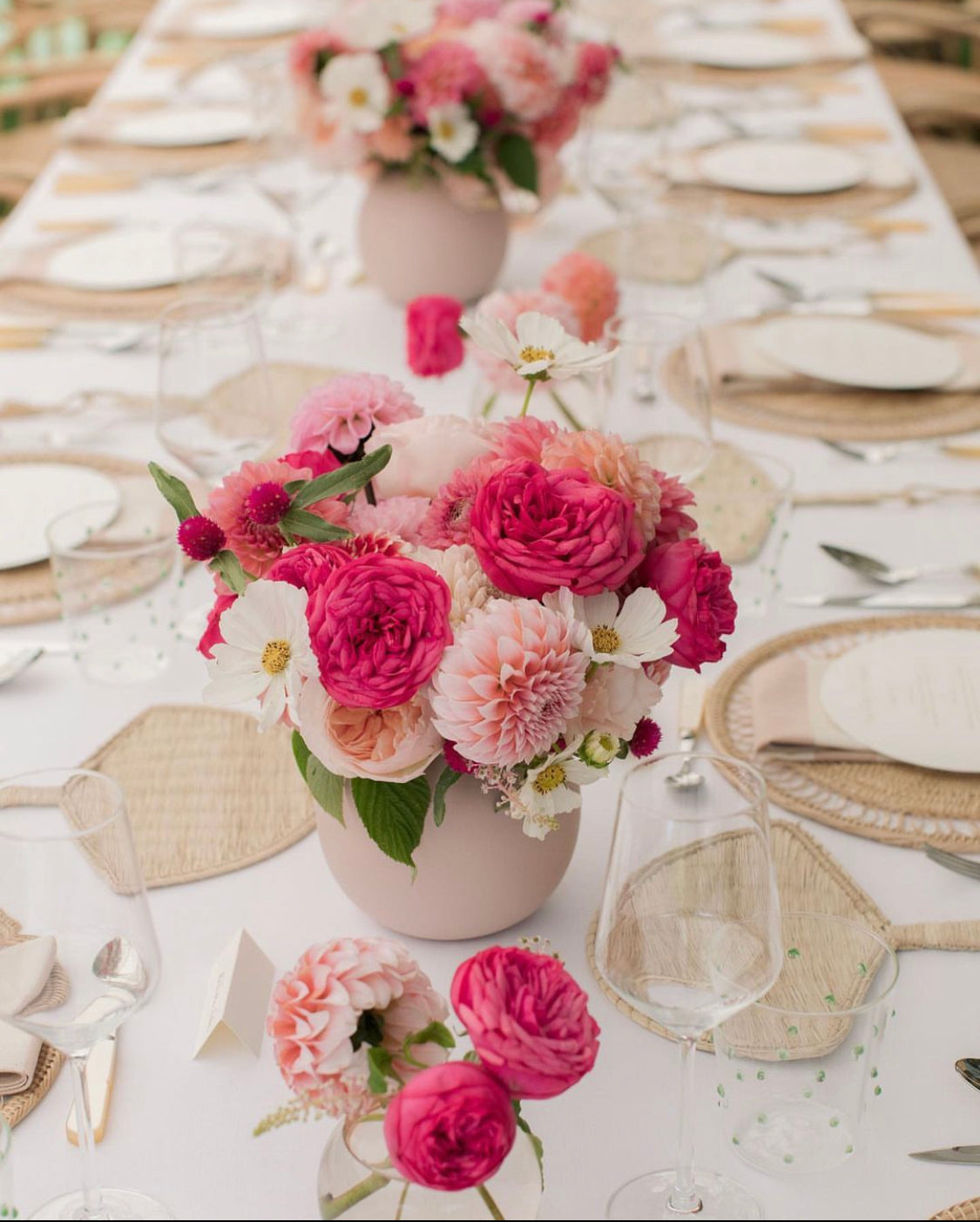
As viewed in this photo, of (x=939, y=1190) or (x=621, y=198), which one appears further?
(x=621, y=198)

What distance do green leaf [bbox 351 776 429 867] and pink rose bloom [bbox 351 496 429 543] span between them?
149mm

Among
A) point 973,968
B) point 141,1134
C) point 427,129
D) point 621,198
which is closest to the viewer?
point 141,1134

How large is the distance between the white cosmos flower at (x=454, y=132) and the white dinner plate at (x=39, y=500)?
1.92ft

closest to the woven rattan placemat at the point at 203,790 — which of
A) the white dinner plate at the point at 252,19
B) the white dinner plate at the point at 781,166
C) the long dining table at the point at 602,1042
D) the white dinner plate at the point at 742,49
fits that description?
the long dining table at the point at 602,1042

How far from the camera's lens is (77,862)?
76cm

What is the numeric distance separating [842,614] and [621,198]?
3.64 feet

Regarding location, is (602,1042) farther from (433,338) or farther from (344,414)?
(433,338)

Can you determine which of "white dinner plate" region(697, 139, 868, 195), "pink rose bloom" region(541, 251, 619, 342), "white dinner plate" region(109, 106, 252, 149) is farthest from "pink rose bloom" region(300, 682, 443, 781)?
"white dinner plate" region(109, 106, 252, 149)

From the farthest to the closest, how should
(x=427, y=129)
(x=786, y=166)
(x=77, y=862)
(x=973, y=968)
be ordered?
(x=786, y=166) < (x=427, y=129) < (x=973, y=968) < (x=77, y=862)

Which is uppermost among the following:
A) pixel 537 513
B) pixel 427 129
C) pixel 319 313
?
pixel 537 513

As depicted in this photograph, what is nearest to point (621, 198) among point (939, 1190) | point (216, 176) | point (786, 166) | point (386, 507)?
point (786, 166)

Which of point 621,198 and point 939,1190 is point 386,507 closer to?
point 939,1190

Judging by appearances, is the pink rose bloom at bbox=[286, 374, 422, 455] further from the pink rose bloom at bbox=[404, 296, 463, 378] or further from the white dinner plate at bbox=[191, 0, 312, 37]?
the white dinner plate at bbox=[191, 0, 312, 37]

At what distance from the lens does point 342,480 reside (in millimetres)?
898
